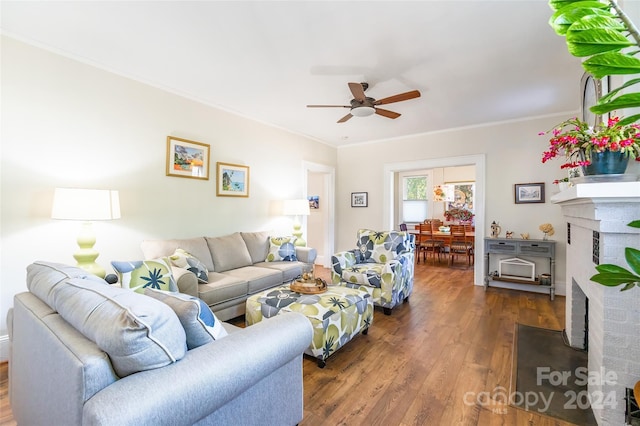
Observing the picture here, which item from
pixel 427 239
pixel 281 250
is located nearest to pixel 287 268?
pixel 281 250

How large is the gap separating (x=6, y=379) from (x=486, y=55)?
183 inches

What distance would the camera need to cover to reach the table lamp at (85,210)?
7.53ft

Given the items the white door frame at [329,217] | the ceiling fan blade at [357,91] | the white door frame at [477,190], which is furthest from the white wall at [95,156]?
the white door frame at [477,190]

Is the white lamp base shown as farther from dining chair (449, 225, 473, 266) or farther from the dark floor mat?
dining chair (449, 225, 473, 266)

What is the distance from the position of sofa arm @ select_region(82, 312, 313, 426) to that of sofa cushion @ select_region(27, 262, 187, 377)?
0.04 meters

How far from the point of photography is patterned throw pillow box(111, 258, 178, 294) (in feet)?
7.06

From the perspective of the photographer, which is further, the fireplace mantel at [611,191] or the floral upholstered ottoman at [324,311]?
the floral upholstered ottoman at [324,311]

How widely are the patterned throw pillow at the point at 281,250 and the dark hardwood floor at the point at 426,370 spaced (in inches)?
55.5

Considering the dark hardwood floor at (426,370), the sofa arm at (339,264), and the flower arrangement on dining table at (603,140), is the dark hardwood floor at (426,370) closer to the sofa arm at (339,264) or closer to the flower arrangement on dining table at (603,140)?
the sofa arm at (339,264)

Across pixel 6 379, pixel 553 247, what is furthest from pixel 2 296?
pixel 553 247

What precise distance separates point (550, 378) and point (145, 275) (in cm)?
310

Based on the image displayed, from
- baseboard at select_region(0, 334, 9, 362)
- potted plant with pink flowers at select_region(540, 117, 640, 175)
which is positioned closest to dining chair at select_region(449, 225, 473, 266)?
potted plant with pink flowers at select_region(540, 117, 640, 175)

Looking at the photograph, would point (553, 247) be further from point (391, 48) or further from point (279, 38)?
point (279, 38)

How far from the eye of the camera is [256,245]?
13.4ft
